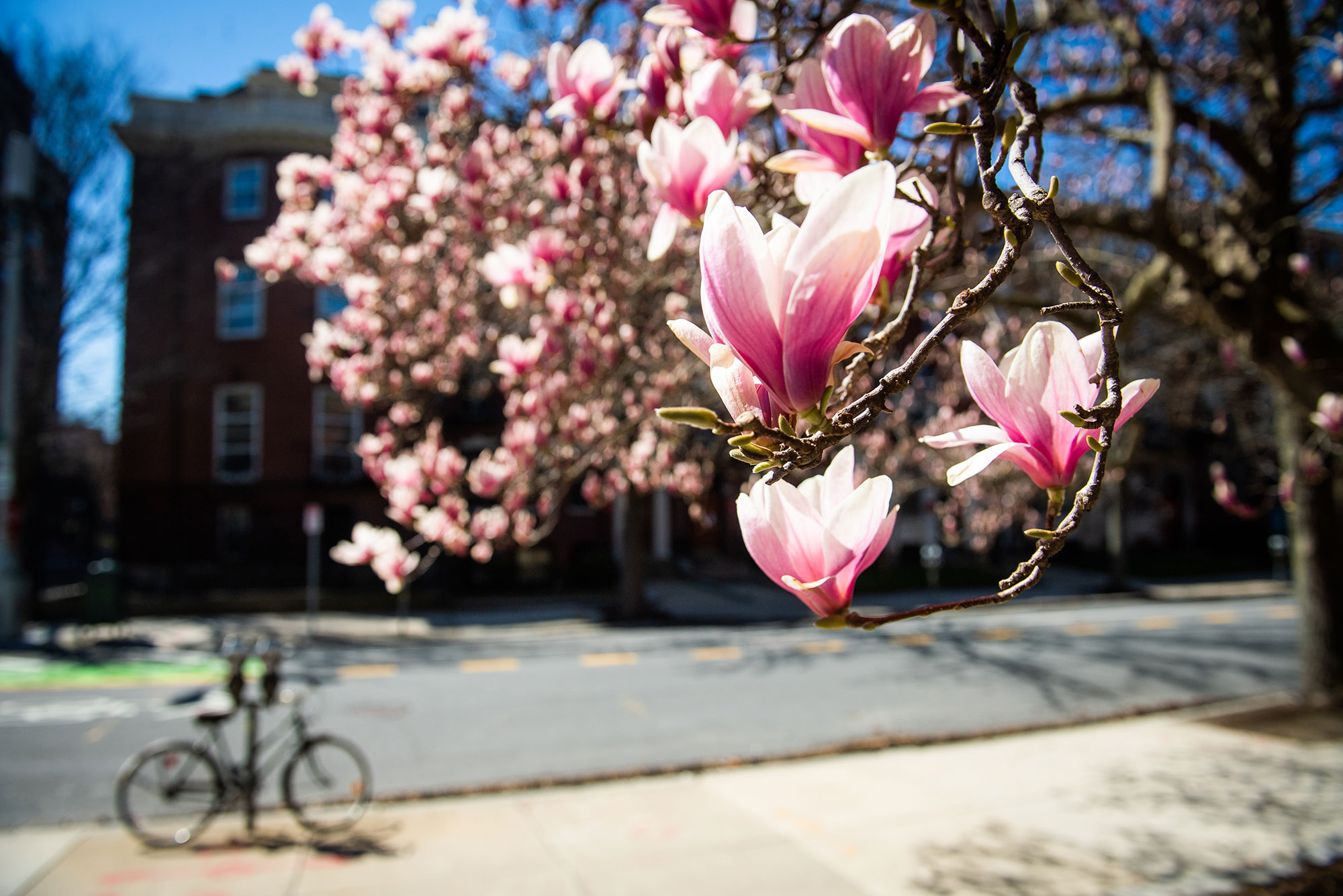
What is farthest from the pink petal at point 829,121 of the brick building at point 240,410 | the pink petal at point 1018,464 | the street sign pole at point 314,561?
the brick building at point 240,410

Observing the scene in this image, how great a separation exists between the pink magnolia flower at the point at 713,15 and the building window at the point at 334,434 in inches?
768

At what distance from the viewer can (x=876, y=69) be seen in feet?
3.21

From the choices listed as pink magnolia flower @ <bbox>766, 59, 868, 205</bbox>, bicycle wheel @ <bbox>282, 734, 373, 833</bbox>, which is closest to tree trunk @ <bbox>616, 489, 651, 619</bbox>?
bicycle wheel @ <bbox>282, 734, 373, 833</bbox>

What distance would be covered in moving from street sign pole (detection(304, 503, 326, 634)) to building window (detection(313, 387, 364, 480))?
103cm

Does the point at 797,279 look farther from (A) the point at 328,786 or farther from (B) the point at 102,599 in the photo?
(B) the point at 102,599

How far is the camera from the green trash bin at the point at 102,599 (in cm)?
1209

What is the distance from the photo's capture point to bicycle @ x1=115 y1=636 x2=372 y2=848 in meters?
5.23

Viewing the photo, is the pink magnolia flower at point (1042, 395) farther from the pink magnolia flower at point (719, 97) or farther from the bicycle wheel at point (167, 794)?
the bicycle wheel at point (167, 794)

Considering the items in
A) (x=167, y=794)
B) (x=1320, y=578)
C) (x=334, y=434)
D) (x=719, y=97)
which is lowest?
(x=167, y=794)

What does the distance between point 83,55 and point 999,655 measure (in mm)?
17445

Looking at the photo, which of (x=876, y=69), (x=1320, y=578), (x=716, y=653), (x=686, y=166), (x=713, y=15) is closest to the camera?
(x=876, y=69)

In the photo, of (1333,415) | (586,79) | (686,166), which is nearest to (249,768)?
(586,79)

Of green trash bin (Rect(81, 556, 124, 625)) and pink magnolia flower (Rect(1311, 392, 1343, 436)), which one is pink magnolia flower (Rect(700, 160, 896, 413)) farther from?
green trash bin (Rect(81, 556, 124, 625))

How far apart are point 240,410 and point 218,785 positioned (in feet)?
53.8
